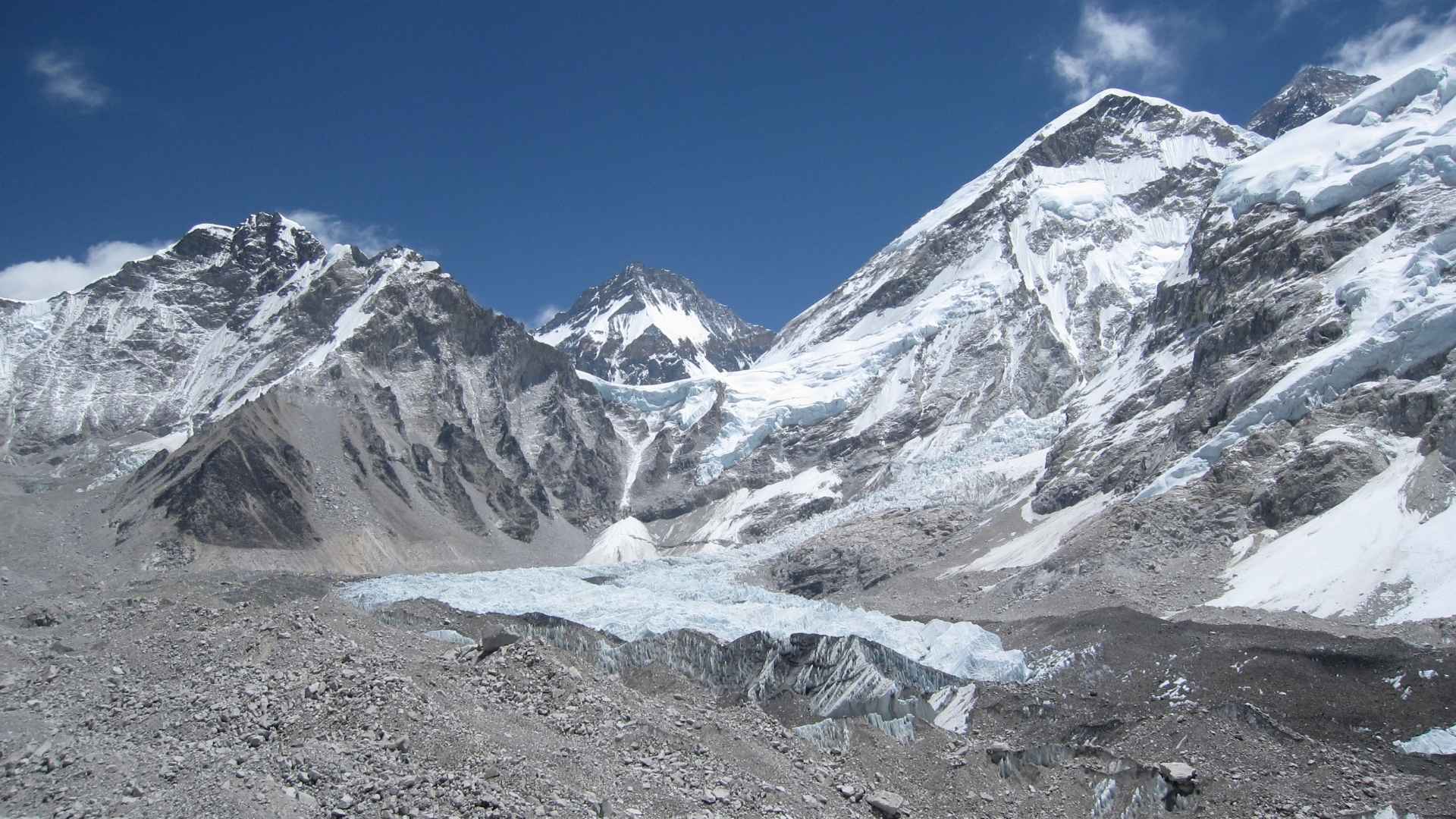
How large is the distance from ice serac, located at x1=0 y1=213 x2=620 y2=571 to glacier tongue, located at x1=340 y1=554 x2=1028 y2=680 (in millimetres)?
28456

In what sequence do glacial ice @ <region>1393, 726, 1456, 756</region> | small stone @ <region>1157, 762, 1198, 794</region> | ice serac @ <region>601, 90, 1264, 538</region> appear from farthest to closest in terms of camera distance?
ice serac @ <region>601, 90, 1264, 538</region> → glacial ice @ <region>1393, 726, 1456, 756</region> → small stone @ <region>1157, 762, 1198, 794</region>

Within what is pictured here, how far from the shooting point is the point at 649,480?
18288 centimetres

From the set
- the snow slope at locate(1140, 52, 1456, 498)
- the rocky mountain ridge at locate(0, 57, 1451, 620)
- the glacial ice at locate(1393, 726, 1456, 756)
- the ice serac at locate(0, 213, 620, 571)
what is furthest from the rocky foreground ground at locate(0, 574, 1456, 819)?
the ice serac at locate(0, 213, 620, 571)

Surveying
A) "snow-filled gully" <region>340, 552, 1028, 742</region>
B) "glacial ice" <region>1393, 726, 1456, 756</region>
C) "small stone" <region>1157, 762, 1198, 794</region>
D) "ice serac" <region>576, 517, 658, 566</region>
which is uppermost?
"ice serac" <region>576, 517, 658, 566</region>

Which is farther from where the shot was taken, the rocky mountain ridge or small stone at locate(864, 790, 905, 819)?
the rocky mountain ridge

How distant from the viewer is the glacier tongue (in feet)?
163

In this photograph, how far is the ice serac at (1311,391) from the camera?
56.2 meters

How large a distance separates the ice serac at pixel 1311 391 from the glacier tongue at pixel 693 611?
53.1 feet

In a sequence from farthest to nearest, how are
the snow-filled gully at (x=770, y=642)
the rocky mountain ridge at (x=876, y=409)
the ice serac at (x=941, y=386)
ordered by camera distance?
the ice serac at (x=941, y=386)
the rocky mountain ridge at (x=876, y=409)
the snow-filled gully at (x=770, y=642)

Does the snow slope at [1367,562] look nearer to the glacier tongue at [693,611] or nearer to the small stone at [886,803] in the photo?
the glacier tongue at [693,611]

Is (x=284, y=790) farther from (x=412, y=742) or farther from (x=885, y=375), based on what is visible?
(x=885, y=375)

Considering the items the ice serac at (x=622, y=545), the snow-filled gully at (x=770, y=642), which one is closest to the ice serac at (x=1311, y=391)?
the snow-filled gully at (x=770, y=642)

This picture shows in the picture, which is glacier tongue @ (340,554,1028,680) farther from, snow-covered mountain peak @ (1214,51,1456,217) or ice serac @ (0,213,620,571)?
snow-covered mountain peak @ (1214,51,1456,217)

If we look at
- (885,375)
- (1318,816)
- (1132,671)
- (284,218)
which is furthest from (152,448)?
(1318,816)
